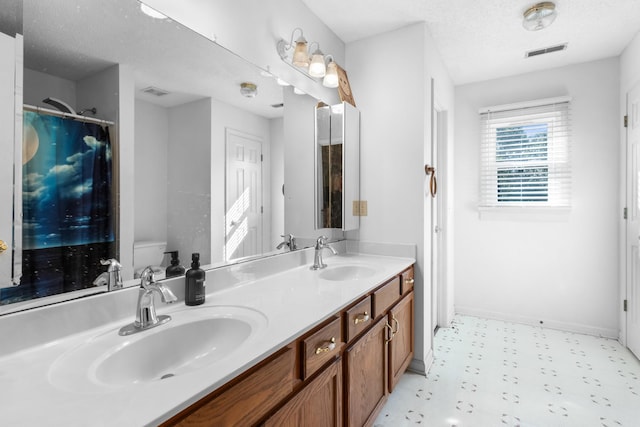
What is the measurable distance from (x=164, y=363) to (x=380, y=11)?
2.22 meters

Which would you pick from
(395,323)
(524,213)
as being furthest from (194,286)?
(524,213)

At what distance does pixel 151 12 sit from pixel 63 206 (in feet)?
2.44

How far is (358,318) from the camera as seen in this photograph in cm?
141

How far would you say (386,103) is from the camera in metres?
2.32

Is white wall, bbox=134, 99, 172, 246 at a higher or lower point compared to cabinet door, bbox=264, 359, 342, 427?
higher

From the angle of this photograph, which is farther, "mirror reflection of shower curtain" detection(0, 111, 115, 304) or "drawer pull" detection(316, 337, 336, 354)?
"drawer pull" detection(316, 337, 336, 354)

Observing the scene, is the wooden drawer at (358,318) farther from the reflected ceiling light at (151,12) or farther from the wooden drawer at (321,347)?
→ the reflected ceiling light at (151,12)

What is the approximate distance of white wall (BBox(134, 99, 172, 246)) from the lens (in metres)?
1.18

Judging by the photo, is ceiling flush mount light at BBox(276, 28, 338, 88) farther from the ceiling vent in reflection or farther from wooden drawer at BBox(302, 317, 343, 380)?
wooden drawer at BBox(302, 317, 343, 380)

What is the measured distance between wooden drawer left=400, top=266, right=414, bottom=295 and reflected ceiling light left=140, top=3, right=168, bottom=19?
171cm

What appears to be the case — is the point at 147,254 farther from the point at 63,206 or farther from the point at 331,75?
the point at 331,75

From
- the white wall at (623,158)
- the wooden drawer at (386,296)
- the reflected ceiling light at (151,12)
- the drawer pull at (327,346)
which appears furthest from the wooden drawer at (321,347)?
the white wall at (623,158)

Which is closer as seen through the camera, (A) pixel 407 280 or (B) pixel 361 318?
(B) pixel 361 318

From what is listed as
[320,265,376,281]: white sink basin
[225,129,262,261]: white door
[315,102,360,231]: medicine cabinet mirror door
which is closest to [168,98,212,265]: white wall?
[225,129,262,261]: white door
